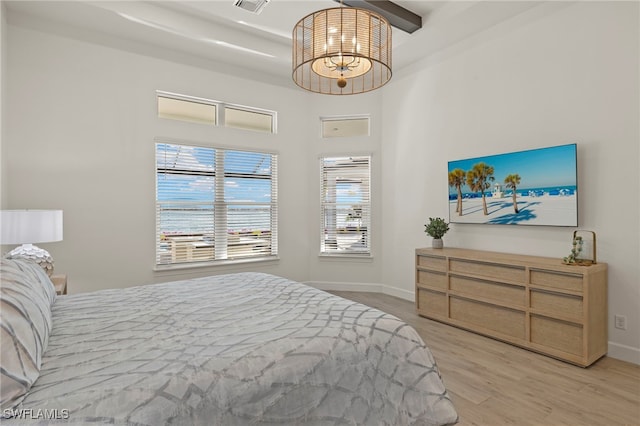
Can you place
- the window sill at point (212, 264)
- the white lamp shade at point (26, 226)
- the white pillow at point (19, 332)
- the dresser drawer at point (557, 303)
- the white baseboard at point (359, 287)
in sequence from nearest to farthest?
the white pillow at point (19, 332) → the white lamp shade at point (26, 226) → the dresser drawer at point (557, 303) → the window sill at point (212, 264) → the white baseboard at point (359, 287)

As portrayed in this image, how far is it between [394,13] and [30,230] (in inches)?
146

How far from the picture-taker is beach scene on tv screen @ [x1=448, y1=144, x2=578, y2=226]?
3.04m

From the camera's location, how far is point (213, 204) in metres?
4.45

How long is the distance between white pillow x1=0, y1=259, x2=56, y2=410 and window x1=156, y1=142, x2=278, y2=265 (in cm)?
275

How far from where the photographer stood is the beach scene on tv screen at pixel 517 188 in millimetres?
3045

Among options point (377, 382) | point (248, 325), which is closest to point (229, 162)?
point (248, 325)

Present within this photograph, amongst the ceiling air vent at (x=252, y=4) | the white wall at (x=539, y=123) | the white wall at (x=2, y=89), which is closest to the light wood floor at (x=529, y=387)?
the white wall at (x=539, y=123)

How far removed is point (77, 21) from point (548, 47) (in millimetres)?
4599

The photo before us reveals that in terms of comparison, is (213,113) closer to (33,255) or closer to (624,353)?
(33,255)

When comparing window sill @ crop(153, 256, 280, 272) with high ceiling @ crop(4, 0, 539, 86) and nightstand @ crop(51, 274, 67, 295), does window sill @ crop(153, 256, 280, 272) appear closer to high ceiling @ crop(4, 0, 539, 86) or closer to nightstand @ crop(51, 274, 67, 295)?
nightstand @ crop(51, 274, 67, 295)

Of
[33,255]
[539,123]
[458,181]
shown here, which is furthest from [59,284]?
[539,123]

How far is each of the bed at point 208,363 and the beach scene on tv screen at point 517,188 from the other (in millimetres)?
2292

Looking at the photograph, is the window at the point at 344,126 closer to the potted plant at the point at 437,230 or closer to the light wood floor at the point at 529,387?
the potted plant at the point at 437,230

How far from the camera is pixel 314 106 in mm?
5199
